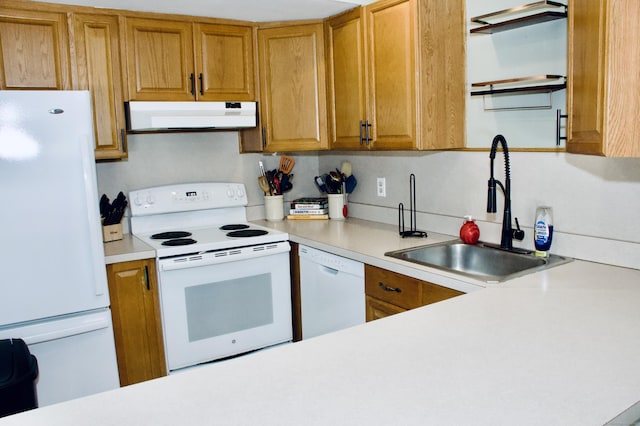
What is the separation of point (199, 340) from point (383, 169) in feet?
4.83

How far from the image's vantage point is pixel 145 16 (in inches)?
119

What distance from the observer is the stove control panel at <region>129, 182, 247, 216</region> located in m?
3.36

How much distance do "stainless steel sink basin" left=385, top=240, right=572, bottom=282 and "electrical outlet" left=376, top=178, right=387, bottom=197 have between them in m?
0.76

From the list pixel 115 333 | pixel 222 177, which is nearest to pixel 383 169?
pixel 222 177

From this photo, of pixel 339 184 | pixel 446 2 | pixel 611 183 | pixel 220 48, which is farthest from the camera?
pixel 339 184

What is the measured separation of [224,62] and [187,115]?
0.42 metres

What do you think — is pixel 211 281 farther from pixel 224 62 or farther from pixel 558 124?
pixel 558 124

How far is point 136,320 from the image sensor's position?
113 inches

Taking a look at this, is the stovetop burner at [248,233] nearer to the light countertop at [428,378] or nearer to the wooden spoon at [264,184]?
the wooden spoon at [264,184]

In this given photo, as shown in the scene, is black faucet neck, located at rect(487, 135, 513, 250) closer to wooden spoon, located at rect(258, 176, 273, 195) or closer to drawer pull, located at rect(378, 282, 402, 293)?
drawer pull, located at rect(378, 282, 402, 293)

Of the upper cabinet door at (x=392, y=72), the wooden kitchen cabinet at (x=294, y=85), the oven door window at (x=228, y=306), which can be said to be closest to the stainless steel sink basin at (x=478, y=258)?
the upper cabinet door at (x=392, y=72)

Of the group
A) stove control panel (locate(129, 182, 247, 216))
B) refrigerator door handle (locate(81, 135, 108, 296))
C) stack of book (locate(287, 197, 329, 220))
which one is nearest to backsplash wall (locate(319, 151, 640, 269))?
stack of book (locate(287, 197, 329, 220))

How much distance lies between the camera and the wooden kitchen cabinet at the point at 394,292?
7.29 feet

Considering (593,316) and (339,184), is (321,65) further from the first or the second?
(593,316)
